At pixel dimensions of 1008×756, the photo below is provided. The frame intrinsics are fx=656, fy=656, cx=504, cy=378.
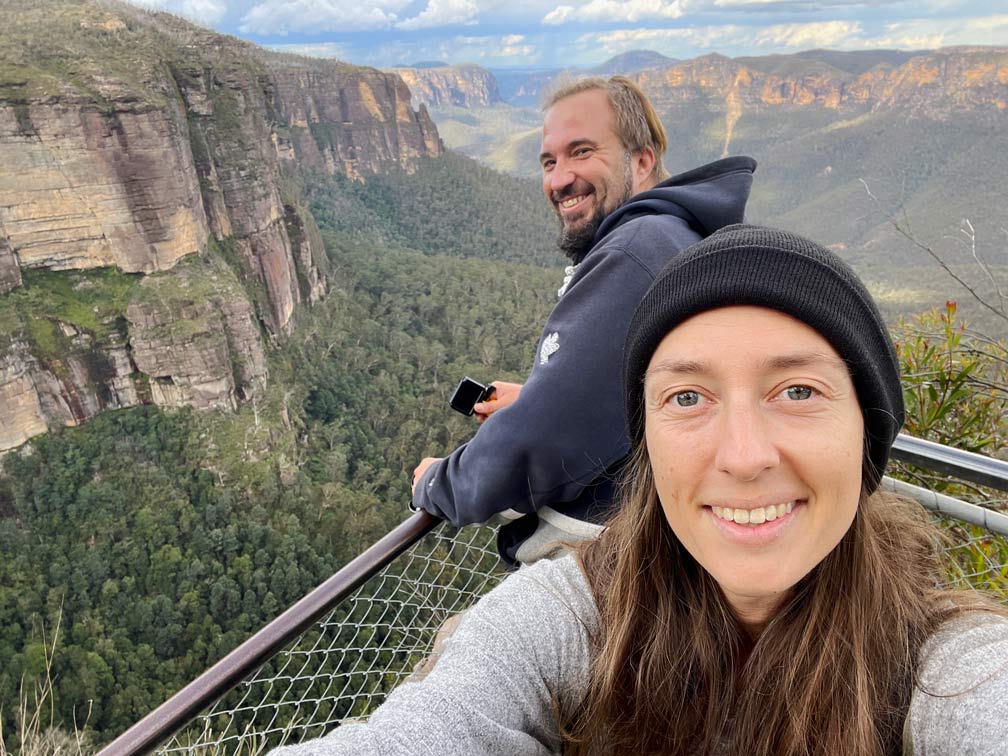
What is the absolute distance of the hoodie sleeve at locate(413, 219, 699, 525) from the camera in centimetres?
188

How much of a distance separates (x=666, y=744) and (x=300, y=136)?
66.5 m

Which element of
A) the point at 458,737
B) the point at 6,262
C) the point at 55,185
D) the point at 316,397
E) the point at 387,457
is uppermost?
the point at 55,185

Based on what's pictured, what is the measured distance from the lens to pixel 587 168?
2.75 m

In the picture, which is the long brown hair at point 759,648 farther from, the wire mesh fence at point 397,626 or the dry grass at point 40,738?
the dry grass at point 40,738

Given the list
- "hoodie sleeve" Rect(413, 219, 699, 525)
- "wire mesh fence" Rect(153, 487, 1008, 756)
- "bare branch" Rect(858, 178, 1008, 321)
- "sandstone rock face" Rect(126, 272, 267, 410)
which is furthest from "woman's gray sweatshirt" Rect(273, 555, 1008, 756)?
"sandstone rock face" Rect(126, 272, 267, 410)

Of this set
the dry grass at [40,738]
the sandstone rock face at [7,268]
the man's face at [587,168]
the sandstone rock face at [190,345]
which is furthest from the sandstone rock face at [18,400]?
the man's face at [587,168]

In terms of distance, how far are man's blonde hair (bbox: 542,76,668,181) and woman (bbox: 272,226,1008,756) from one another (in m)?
1.80

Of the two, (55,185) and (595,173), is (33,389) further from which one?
(595,173)

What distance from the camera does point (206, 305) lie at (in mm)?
26438

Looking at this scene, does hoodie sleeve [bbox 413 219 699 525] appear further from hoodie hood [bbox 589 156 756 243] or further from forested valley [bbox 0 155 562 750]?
forested valley [bbox 0 155 562 750]

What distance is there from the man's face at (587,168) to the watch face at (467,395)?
0.76 meters

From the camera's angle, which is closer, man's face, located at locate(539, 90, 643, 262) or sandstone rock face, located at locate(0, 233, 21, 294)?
man's face, located at locate(539, 90, 643, 262)

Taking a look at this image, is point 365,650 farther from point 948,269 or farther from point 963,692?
point 948,269

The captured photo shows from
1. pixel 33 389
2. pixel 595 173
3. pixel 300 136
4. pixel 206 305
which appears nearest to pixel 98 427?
pixel 33 389
